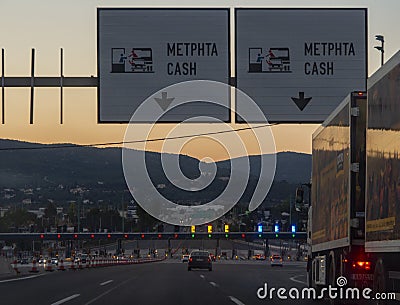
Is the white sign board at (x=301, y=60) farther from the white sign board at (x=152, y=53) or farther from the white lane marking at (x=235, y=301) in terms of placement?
the white lane marking at (x=235, y=301)

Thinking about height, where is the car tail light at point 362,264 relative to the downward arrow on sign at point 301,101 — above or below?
below

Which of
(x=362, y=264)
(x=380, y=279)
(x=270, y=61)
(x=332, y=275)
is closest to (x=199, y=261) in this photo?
(x=270, y=61)

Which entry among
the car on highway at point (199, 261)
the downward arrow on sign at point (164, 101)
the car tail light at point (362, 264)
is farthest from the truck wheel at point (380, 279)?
the car on highway at point (199, 261)

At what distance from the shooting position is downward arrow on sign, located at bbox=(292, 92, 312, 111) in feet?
83.8

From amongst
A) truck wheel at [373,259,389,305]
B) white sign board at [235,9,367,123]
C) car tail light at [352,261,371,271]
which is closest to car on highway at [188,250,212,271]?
white sign board at [235,9,367,123]

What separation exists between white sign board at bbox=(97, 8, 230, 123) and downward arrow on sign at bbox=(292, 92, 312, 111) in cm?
208

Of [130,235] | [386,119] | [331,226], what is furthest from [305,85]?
[130,235]

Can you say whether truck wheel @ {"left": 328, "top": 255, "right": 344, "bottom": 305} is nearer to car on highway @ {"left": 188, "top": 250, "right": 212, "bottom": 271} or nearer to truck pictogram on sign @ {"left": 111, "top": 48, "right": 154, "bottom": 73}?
truck pictogram on sign @ {"left": 111, "top": 48, "right": 154, "bottom": 73}

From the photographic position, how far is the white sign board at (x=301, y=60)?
2517 cm

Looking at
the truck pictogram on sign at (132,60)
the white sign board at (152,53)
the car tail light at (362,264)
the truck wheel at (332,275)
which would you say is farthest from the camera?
the truck pictogram on sign at (132,60)

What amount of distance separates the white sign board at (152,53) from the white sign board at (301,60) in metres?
0.99

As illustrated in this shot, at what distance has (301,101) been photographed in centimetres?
2561

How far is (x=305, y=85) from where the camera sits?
83.8 ft

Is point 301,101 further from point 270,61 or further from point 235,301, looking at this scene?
point 235,301
